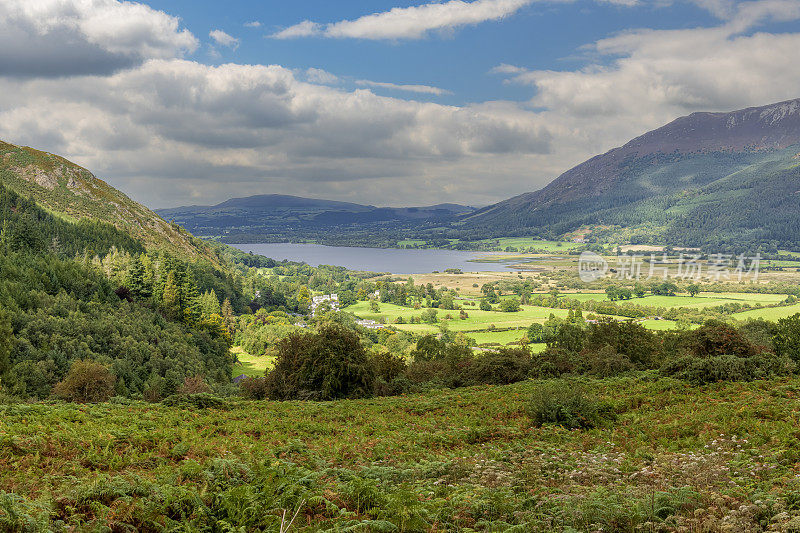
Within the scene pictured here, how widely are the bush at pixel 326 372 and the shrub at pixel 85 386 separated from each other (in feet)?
30.3

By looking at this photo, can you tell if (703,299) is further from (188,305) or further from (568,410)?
(568,410)

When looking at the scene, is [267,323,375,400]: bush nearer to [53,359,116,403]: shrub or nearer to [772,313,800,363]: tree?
[53,359,116,403]: shrub

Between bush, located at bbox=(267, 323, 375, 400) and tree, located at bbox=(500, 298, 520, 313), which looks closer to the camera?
bush, located at bbox=(267, 323, 375, 400)

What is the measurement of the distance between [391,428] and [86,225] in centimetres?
9323

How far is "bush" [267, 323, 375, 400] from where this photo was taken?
88.8 feet

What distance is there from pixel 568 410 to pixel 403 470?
28.9ft

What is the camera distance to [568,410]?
16672mm

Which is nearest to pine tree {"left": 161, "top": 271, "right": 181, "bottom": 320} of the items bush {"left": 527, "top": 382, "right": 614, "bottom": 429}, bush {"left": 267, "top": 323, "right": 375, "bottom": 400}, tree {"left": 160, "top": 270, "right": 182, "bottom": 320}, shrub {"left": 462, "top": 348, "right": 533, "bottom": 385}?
tree {"left": 160, "top": 270, "right": 182, "bottom": 320}

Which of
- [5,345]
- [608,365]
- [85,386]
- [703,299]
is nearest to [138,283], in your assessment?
[5,345]

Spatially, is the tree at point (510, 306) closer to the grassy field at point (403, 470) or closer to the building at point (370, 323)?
the building at point (370, 323)

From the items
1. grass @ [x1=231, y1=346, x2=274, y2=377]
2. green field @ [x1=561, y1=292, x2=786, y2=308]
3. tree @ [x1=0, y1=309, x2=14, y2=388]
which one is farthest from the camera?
green field @ [x1=561, y1=292, x2=786, y2=308]

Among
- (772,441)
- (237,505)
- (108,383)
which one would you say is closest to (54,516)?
(237,505)

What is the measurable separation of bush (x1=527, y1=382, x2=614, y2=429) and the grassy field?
64 cm

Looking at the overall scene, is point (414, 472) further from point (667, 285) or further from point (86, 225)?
point (667, 285)
